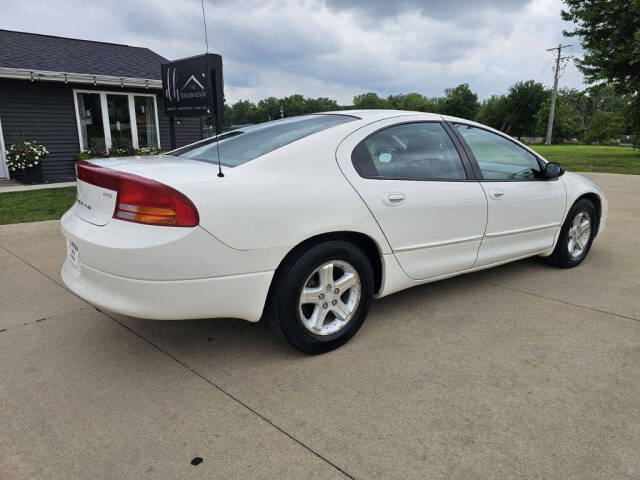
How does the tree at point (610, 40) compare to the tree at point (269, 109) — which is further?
the tree at point (269, 109)

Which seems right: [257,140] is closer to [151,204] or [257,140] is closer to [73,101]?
[151,204]

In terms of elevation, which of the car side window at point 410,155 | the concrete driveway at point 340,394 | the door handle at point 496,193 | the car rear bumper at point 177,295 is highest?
the car side window at point 410,155

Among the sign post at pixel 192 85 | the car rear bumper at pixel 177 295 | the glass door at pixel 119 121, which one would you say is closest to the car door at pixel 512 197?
the car rear bumper at pixel 177 295

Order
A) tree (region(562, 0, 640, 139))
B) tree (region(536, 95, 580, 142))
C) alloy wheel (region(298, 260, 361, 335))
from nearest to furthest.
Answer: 1. alloy wheel (region(298, 260, 361, 335))
2. tree (region(562, 0, 640, 139))
3. tree (region(536, 95, 580, 142))

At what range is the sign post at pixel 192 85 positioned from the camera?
8.27 metres

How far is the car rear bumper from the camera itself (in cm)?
221

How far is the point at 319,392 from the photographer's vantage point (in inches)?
92.2

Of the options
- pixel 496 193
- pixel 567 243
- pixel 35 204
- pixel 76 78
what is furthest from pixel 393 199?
pixel 76 78

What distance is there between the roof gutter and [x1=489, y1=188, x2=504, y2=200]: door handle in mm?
11108

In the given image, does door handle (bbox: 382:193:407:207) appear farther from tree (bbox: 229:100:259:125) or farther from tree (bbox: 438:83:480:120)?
tree (bbox: 229:100:259:125)

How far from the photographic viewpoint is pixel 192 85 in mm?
8711

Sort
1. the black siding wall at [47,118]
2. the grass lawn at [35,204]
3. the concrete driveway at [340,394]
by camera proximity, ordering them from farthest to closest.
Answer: the black siding wall at [47,118] < the grass lawn at [35,204] < the concrete driveway at [340,394]

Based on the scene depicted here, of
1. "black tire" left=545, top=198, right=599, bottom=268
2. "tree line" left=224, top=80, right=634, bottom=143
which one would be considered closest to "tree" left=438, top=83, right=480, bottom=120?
"tree line" left=224, top=80, right=634, bottom=143

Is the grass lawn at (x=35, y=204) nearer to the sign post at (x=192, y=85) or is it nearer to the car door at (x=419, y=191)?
the sign post at (x=192, y=85)
